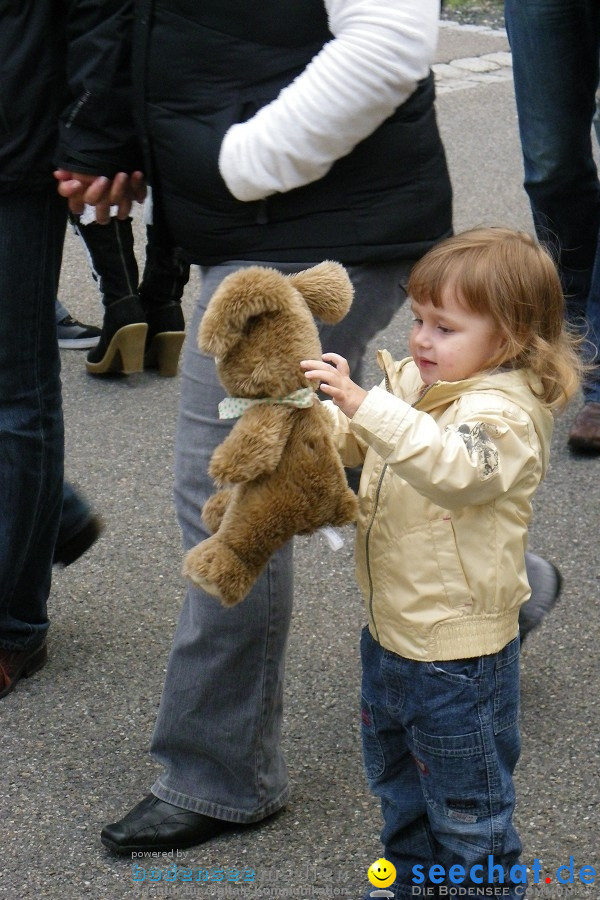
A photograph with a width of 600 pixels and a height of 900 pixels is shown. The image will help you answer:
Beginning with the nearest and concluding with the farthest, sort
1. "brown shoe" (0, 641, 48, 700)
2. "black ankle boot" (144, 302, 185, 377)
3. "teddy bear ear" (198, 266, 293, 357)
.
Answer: "teddy bear ear" (198, 266, 293, 357), "brown shoe" (0, 641, 48, 700), "black ankle boot" (144, 302, 185, 377)

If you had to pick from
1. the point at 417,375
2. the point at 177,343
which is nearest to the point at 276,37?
the point at 417,375

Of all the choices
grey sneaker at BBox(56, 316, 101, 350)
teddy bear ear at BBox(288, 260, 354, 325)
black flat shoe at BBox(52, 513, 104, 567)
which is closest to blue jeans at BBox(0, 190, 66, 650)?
black flat shoe at BBox(52, 513, 104, 567)

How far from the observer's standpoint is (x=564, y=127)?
4.00 meters

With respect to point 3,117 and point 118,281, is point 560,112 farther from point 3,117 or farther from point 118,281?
point 3,117

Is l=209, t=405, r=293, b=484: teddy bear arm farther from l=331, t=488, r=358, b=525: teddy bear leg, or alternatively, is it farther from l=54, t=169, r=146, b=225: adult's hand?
l=54, t=169, r=146, b=225: adult's hand

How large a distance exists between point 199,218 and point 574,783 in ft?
4.56

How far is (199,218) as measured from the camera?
213 cm

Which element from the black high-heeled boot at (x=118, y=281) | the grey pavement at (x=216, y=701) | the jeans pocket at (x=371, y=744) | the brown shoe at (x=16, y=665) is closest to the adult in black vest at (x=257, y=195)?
the grey pavement at (x=216, y=701)

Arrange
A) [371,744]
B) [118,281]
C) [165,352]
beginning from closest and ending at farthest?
[371,744] → [118,281] → [165,352]

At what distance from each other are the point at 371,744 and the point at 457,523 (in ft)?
1.57

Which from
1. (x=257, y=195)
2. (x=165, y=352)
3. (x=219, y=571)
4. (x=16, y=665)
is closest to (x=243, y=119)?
(x=257, y=195)

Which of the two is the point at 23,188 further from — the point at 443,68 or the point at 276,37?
A: the point at 443,68

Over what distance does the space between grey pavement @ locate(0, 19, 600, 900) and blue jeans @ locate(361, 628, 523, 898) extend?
0.40m

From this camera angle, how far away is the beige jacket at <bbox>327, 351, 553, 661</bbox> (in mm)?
1805
